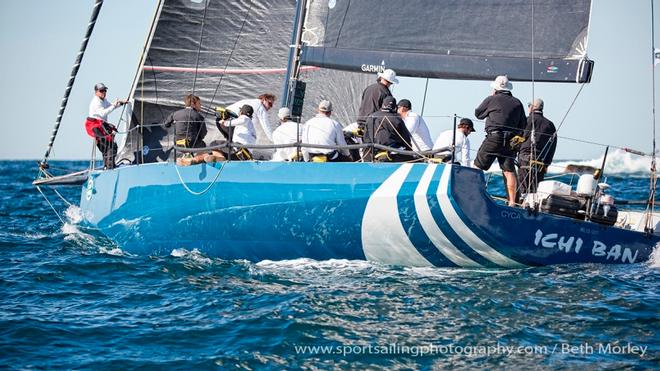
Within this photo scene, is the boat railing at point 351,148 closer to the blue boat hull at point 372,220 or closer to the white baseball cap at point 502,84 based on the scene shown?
the blue boat hull at point 372,220

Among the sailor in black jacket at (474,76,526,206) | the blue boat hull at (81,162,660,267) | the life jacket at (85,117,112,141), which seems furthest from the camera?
the life jacket at (85,117,112,141)

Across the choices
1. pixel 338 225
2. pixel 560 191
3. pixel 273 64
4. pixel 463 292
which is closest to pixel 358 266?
pixel 338 225

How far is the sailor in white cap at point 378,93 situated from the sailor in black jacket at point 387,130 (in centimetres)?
61

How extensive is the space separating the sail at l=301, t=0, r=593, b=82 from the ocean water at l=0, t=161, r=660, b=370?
2.38m

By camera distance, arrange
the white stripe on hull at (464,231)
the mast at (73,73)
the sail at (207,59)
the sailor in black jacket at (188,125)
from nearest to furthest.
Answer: the white stripe on hull at (464,231)
the sailor in black jacket at (188,125)
the mast at (73,73)
the sail at (207,59)

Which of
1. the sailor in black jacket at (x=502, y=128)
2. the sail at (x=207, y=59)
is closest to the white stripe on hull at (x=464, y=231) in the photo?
the sailor in black jacket at (x=502, y=128)

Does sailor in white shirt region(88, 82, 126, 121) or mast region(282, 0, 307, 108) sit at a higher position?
mast region(282, 0, 307, 108)

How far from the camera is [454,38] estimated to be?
10.1 m

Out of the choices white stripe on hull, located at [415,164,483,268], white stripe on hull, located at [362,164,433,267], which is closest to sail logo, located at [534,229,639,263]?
white stripe on hull, located at [415,164,483,268]

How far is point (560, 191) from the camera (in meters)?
9.22

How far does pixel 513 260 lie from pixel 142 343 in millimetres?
3913

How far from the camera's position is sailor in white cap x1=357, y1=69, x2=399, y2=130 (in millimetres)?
10055

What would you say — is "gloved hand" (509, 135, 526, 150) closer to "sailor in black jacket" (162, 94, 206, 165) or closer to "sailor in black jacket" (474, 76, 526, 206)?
"sailor in black jacket" (474, 76, 526, 206)

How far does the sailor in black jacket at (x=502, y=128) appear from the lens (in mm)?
9648
